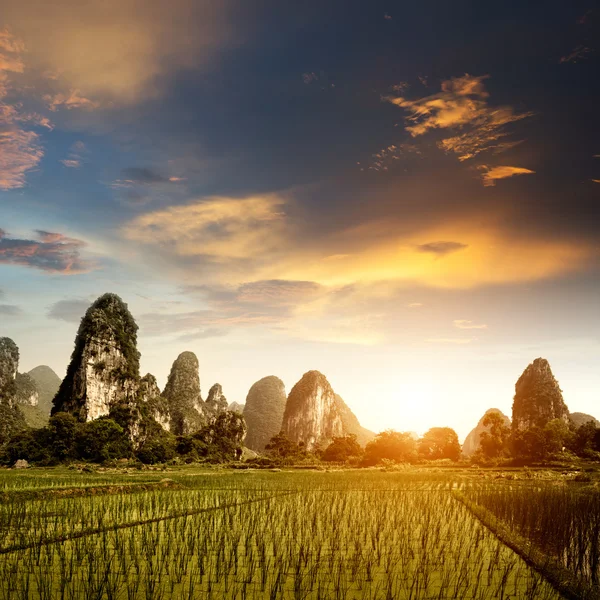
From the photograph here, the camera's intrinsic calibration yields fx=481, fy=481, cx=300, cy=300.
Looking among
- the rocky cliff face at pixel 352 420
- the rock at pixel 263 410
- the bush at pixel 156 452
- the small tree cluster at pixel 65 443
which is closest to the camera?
the small tree cluster at pixel 65 443

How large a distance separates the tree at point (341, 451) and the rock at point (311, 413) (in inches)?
2059

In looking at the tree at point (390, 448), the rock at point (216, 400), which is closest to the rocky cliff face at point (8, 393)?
the rock at point (216, 400)

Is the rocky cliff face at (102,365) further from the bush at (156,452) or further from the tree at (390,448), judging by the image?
the tree at (390,448)

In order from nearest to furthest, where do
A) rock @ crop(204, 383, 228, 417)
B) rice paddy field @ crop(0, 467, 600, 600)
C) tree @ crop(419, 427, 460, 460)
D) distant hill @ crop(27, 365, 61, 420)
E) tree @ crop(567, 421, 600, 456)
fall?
rice paddy field @ crop(0, 467, 600, 600), tree @ crop(567, 421, 600, 456), tree @ crop(419, 427, 460, 460), rock @ crop(204, 383, 228, 417), distant hill @ crop(27, 365, 61, 420)

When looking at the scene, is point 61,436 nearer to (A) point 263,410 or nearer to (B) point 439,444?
(B) point 439,444

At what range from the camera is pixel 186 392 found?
90.0 m

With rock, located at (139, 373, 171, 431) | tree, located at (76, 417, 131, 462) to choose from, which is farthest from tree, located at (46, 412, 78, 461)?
rock, located at (139, 373, 171, 431)

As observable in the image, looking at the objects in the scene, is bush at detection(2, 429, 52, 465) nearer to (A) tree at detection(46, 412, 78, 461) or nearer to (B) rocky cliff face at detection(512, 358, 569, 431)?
(A) tree at detection(46, 412, 78, 461)

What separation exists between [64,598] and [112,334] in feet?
200

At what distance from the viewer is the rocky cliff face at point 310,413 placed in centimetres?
11306

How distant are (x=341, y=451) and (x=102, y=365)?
101ft

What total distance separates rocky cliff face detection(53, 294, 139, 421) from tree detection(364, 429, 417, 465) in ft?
96.9

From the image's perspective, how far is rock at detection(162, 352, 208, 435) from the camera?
279ft

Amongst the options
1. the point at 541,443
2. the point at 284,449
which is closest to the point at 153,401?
the point at 284,449
